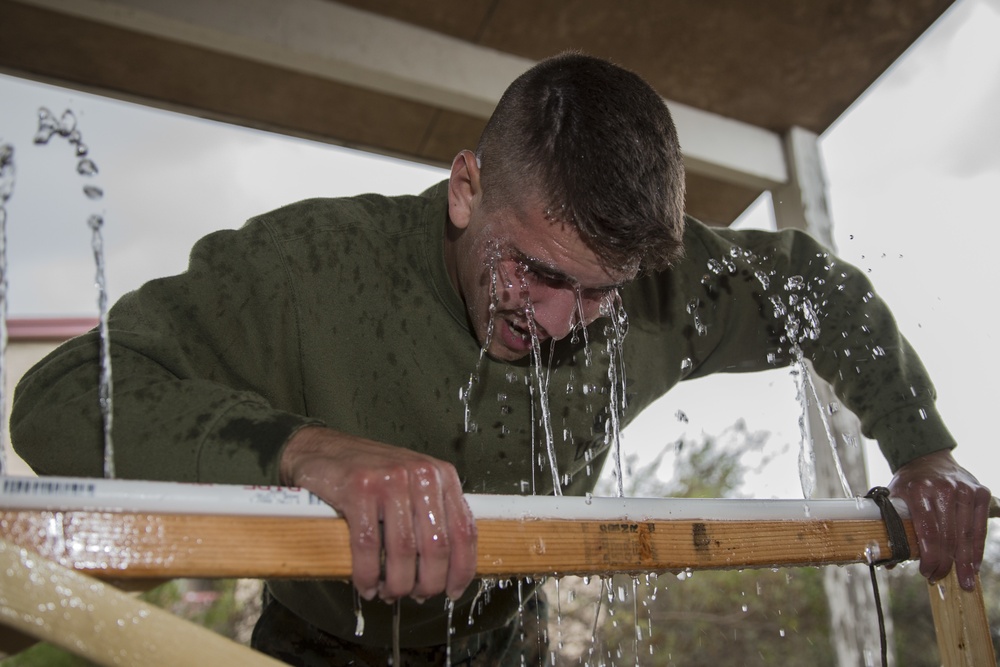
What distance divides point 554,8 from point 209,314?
7.51ft

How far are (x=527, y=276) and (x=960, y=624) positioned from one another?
1.12 meters

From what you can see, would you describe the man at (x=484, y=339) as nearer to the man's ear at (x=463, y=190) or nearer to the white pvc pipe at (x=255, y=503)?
the man's ear at (x=463, y=190)

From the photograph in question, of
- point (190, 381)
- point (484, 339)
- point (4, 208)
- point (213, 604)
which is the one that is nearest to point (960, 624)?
point (484, 339)

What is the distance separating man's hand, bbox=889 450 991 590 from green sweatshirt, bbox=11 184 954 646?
0.54ft

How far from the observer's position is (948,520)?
160 cm

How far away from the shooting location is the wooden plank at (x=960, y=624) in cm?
155

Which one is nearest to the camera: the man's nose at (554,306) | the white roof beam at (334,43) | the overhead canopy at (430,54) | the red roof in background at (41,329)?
the man's nose at (554,306)

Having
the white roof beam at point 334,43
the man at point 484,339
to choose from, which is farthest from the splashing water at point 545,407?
the white roof beam at point 334,43

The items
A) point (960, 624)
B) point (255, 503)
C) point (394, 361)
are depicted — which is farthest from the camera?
point (394, 361)

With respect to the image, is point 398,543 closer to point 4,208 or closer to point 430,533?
point 430,533

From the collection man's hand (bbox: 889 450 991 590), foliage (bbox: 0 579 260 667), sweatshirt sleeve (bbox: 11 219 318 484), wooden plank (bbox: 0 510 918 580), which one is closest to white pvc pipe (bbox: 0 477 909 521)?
wooden plank (bbox: 0 510 918 580)

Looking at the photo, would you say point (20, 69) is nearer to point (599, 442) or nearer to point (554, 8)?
point (554, 8)

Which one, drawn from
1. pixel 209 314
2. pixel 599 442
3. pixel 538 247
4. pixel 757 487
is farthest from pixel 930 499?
pixel 757 487

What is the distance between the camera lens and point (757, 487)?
5.52 m
